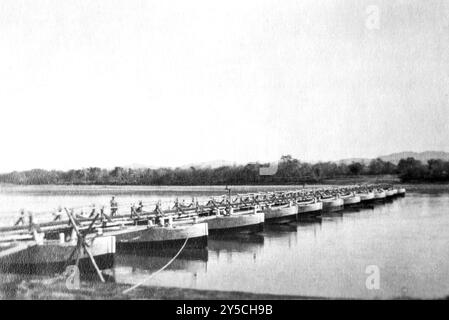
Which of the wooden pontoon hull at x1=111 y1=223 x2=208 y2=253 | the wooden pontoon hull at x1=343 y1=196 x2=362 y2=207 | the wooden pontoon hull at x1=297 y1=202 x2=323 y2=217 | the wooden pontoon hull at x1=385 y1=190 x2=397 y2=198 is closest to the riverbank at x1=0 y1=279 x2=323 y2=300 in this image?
the wooden pontoon hull at x1=111 y1=223 x2=208 y2=253

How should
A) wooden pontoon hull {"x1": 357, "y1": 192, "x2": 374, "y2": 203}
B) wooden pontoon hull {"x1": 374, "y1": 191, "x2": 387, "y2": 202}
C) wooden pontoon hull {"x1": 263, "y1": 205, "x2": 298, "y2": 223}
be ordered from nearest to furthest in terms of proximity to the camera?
wooden pontoon hull {"x1": 263, "y1": 205, "x2": 298, "y2": 223} → wooden pontoon hull {"x1": 357, "y1": 192, "x2": 374, "y2": 203} → wooden pontoon hull {"x1": 374, "y1": 191, "x2": 387, "y2": 202}

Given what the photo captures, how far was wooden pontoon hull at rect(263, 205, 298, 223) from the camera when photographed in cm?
3434

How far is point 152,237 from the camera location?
2055 centimetres

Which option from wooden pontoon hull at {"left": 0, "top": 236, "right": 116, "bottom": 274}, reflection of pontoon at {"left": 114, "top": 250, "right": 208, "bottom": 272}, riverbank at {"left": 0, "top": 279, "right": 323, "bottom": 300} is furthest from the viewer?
reflection of pontoon at {"left": 114, "top": 250, "right": 208, "bottom": 272}

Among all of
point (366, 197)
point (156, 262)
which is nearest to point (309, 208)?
point (366, 197)

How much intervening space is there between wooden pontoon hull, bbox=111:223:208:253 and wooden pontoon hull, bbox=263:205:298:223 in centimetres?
1338

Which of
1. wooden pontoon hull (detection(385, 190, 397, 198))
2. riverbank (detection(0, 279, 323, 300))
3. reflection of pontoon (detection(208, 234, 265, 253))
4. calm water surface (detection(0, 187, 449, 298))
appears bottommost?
calm water surface (detection(0, 187, 449, 298))

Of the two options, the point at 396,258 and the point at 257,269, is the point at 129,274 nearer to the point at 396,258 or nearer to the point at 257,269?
the point at 257,269

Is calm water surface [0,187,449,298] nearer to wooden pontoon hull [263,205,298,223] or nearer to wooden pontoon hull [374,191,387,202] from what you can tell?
wooden pontoon hull [263,205,298,223]

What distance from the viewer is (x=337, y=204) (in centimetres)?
4934

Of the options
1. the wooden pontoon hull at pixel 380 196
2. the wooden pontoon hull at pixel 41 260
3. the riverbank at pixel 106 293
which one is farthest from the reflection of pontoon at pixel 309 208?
the riverbank at pixel 106 293

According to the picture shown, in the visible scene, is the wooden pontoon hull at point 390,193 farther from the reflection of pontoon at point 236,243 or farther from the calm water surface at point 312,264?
the reflection of pontoon at point 236,243

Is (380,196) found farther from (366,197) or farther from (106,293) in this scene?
(106,293)

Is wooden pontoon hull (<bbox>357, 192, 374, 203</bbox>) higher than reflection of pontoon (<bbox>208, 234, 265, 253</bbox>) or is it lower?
higher
